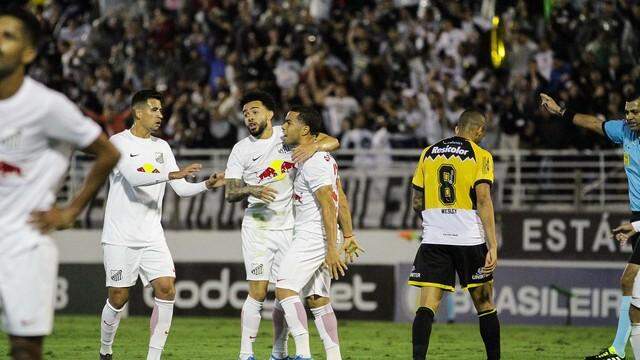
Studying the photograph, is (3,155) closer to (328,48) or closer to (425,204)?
(425,204)

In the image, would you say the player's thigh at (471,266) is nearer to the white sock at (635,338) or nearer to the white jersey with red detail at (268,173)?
the white sock at (635,338)

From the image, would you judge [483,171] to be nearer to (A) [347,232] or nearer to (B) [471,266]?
(B) [471,266]

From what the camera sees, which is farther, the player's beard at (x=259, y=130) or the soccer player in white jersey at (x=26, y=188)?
the player's beard at (x=259, y=130)

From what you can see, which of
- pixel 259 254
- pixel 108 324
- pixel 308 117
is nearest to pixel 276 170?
pixel 259 254

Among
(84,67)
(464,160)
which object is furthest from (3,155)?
(84,67)

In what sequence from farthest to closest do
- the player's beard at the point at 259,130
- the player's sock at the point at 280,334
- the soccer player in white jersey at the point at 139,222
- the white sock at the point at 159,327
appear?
the player's beard at the point at 259,130
the player's sock at the point at 280,334
the soccer player in white jersey at the point at 139,222
the white sock at the point at 159,327

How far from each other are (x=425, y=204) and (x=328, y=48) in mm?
12959

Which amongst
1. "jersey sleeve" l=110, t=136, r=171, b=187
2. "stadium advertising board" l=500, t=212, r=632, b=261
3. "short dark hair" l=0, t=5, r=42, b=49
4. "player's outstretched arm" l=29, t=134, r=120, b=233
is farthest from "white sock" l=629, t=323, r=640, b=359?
"stadium advertising board" l=500, t=212, r=632, b=261

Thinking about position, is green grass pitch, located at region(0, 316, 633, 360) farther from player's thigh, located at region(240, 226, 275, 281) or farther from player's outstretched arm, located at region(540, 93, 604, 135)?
player's outstretched arm, located at region(540, 93, 604, 135)

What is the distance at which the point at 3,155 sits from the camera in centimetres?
634

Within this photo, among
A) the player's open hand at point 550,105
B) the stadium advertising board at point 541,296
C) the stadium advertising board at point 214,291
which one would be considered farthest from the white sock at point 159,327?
the stadium advertising board at point 541,296

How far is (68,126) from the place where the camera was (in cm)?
641

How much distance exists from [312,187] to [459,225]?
1424 millimetres

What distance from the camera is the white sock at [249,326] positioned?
11.8 meters
